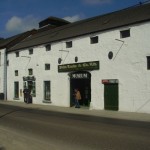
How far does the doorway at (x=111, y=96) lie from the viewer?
77.8 ft

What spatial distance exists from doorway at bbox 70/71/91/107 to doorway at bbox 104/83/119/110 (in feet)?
9.64

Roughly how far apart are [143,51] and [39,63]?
540 inches

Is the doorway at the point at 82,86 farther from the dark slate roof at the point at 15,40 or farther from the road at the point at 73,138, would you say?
the dark slate roof at the point at 15,40

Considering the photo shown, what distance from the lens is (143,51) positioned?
2177 centimetres

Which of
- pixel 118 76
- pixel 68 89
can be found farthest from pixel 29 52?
pixel 118 76

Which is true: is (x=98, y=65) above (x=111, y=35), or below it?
below

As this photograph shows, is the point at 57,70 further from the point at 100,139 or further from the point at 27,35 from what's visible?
the point at 100,139

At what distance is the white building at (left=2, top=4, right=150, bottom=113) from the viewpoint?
72.2 ft

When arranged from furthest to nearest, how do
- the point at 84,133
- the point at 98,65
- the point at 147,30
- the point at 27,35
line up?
the point at 27,35, the point at 98,65, the point at 147,30, the point at 84,133

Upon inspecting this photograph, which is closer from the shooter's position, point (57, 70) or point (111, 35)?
point (111, 35)

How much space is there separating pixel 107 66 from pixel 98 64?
3.30ft

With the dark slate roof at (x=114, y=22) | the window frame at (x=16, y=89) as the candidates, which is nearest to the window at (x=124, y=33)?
the dark slate roof at (x=114, y=22)

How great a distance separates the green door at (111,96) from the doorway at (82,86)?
2935mm

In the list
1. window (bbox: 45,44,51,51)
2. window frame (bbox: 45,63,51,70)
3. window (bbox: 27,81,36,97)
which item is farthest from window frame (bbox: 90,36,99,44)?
window (bbox: 27,81,36,97)
